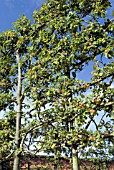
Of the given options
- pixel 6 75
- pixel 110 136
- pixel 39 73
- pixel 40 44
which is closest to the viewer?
pixel 110 136

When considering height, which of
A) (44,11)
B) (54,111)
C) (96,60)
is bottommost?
(54,111)

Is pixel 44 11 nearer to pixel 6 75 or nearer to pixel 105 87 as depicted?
pixel 6 75

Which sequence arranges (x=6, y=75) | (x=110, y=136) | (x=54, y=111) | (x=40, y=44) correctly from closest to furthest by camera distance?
(x=110, y=136) → (x=54, y=111) → (x=40, y=44) → (x=6, y=75)

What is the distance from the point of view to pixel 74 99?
30.5ft

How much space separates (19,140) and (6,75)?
4114 mm

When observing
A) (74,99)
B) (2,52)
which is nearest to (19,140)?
(74,99)

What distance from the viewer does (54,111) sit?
9922mm

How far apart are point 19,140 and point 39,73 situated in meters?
2.91

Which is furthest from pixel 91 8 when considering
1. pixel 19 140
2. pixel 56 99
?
pixel 19 140

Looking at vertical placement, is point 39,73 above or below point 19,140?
above

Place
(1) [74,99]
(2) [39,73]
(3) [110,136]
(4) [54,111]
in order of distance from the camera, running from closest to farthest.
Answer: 1. (3) [110,136]
2. (1) [74,99]
3. (4) [54,111]
4. (2) [39,73]

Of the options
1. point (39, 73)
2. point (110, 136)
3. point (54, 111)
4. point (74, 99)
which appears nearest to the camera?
point (110, 136)

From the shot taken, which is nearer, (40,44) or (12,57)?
(40,44)

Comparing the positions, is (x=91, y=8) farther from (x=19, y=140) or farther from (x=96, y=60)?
(x=19, y=140)
